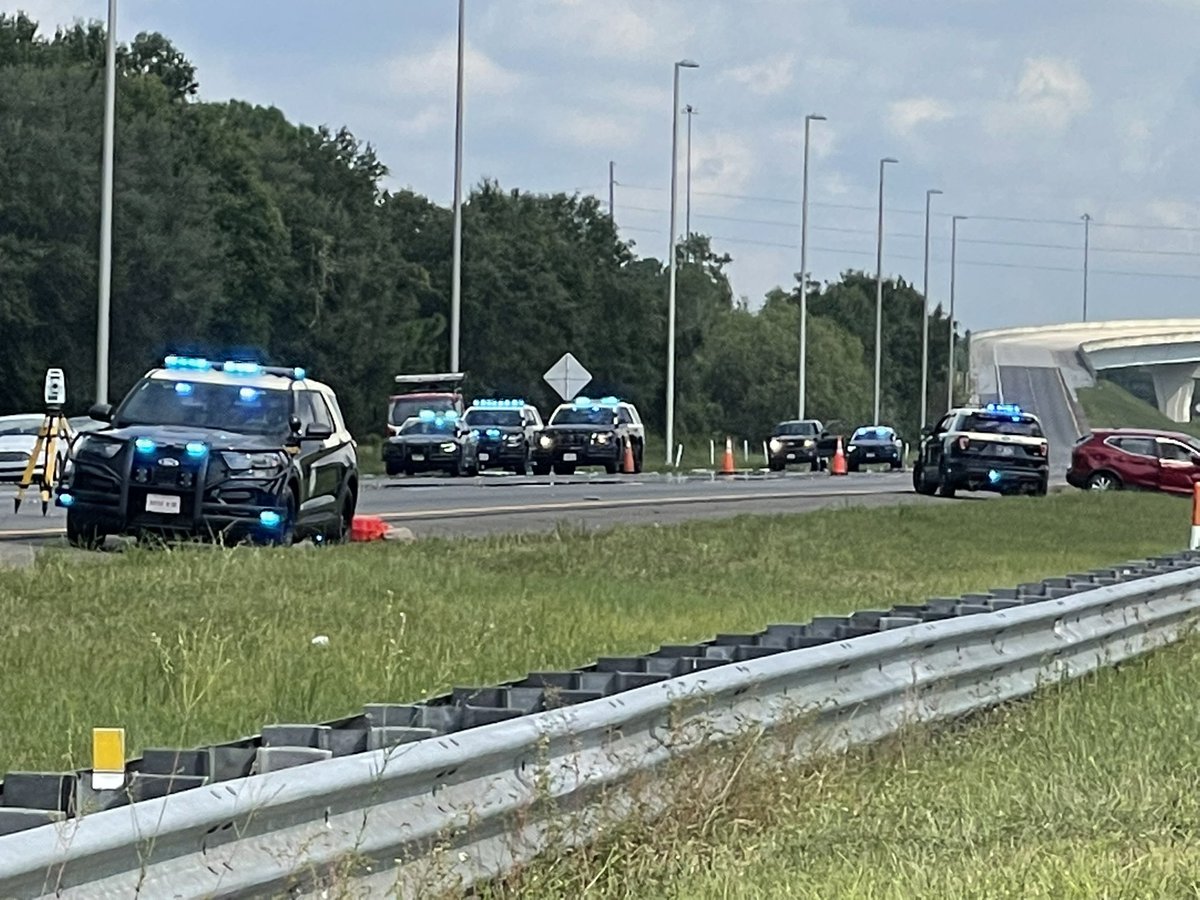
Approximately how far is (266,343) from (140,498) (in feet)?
226

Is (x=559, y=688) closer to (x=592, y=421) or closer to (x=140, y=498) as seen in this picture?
(x=140, y=498)

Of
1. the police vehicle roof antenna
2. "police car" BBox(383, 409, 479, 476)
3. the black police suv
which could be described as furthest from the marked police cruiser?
the black police suv

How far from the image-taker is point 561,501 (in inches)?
1449

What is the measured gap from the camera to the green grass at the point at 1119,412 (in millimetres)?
151000

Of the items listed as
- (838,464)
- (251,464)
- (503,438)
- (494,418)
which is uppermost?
(251,464)

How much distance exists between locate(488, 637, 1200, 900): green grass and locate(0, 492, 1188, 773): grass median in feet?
6.79

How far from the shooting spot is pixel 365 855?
600 centimetres

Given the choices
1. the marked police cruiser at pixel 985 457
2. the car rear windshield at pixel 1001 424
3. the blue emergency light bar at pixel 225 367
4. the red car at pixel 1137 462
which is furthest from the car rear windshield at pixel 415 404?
the blue emergency light bar at pixel 225 367

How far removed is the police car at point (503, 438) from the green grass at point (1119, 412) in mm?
90864

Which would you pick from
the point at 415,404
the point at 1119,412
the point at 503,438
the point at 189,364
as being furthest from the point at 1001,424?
the point at 1119,412

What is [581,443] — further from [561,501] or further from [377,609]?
[377,609]

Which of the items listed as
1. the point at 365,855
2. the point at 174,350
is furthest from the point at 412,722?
the point at 174,350

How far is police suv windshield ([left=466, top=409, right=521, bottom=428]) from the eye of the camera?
5828cm

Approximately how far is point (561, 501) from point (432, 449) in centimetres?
1663
